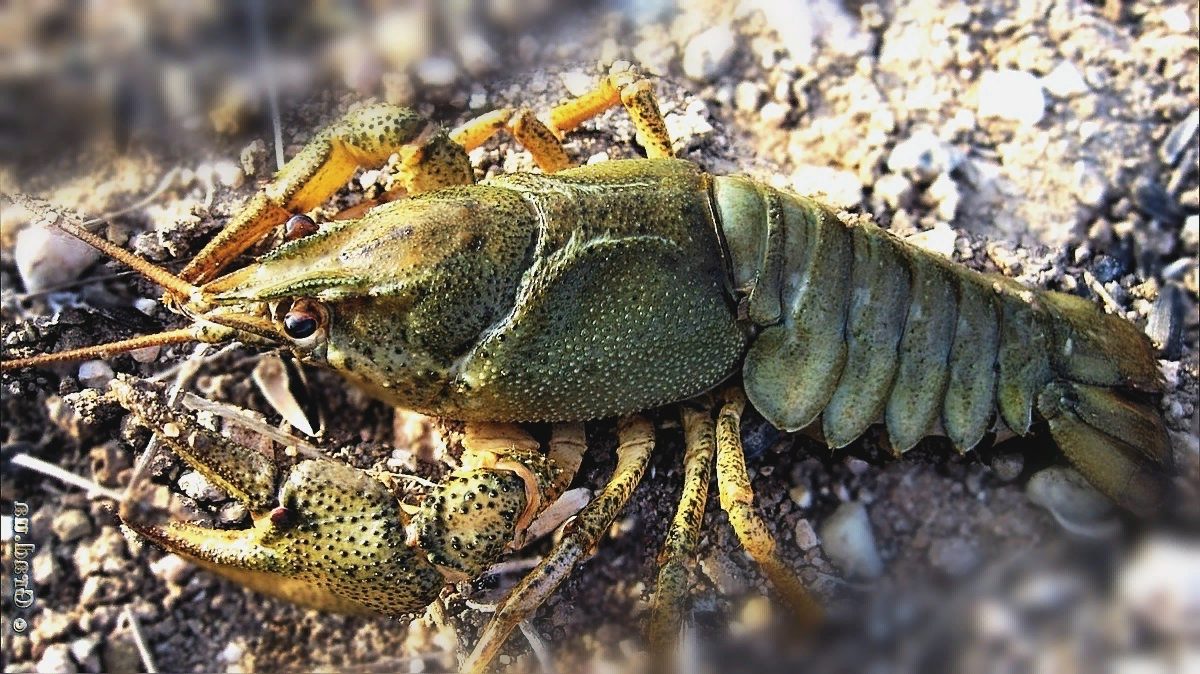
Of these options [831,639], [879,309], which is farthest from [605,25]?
[831,639]

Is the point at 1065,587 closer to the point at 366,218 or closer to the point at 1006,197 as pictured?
the point at 366,218

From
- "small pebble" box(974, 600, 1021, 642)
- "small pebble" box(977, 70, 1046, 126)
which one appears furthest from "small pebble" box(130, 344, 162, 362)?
"small pebble" box(977, 70, 1046, 126)

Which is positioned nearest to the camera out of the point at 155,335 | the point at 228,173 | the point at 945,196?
the point at 155,335

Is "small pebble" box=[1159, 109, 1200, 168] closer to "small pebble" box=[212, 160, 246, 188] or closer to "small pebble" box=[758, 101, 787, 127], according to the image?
"small pebble" box=[758, 101, 787, 127]

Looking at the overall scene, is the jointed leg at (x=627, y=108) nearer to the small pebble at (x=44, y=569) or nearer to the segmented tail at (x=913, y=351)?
the segmented tail at (x=913, y=351)

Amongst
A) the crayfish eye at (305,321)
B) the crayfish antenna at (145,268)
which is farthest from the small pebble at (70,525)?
the crayfish eye at (305,321)

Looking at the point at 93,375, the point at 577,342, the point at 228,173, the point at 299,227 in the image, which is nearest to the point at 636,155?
the point at 577,342

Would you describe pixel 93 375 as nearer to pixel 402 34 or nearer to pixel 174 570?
pixel 174 570
